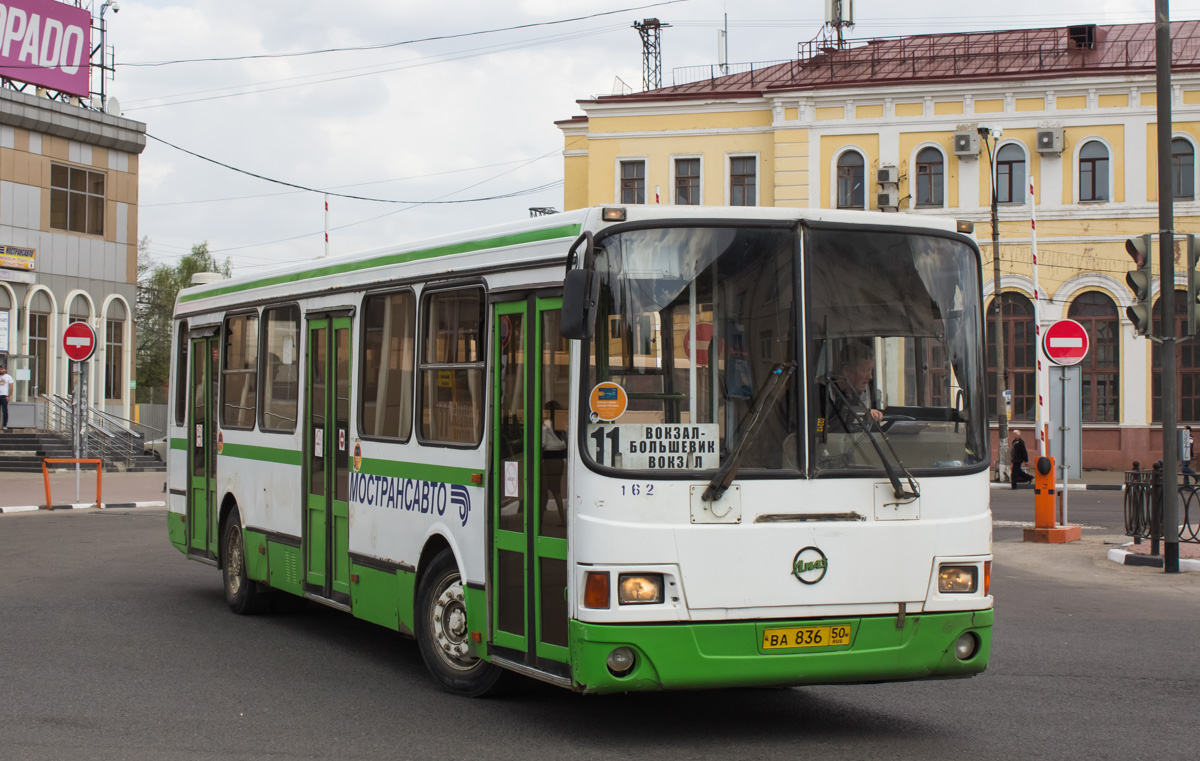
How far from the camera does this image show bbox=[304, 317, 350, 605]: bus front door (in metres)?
9.61

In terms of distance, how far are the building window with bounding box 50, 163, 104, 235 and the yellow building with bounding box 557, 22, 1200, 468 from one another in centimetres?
1551

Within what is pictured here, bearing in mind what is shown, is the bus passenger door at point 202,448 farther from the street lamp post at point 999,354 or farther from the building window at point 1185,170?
the building window at point 1185,170

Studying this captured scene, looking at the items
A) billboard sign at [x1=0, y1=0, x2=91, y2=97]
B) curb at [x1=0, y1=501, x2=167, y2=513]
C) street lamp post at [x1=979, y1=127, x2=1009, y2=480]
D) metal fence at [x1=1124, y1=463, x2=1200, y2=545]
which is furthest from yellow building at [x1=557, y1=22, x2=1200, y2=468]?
metal fence at [x1=1124, y1=463, x2=1200, y2=545]

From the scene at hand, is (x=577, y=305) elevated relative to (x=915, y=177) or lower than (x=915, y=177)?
lower

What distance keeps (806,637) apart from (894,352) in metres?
1.48

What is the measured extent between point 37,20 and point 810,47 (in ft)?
74.7

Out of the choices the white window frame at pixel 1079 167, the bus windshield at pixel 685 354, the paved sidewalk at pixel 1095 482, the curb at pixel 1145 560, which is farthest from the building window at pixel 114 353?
the bus windshield at pixel 685 354

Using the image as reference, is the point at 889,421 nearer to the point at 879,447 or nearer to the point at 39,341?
the point at 879,447

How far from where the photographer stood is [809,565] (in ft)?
22.4

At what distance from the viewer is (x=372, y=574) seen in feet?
29.9

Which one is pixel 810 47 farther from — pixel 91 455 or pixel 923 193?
pixel 91 455

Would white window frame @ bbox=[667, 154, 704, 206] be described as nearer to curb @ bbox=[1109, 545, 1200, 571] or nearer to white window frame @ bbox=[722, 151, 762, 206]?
white window frame @ bbox=[722, 151, 762, 206]

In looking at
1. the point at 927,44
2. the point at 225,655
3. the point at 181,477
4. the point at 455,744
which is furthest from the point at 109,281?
the point at 455,744

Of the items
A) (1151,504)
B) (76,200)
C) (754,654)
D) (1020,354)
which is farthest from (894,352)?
(76,200)
